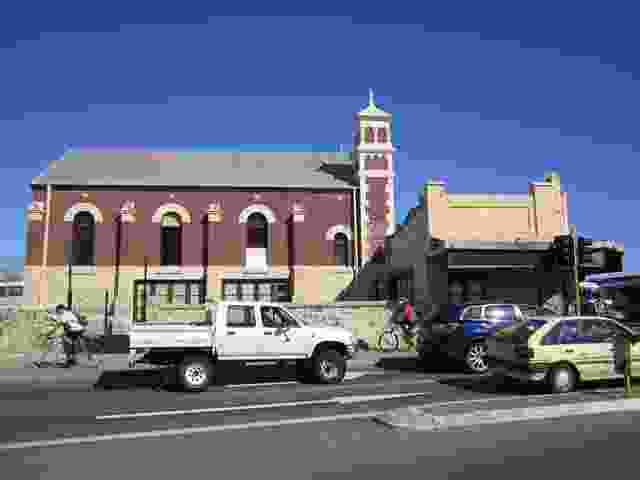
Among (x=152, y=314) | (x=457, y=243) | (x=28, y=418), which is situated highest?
(x=457, y=243)

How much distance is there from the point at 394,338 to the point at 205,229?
549 inches

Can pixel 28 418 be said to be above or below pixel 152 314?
below

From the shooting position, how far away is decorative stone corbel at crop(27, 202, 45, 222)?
2747 cm

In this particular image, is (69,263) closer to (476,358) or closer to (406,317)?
(406,317)

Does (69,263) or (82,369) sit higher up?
(69,263)

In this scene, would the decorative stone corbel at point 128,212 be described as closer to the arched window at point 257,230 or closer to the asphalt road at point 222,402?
the arched window at point 257,230

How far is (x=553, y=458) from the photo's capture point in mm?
5875

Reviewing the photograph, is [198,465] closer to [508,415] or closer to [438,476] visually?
[438,476]

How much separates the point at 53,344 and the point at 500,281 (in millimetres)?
16163

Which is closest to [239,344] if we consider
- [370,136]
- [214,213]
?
[214,213]

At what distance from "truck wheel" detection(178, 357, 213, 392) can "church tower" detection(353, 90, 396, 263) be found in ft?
60.1

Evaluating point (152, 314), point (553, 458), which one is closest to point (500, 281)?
point (152, 314)

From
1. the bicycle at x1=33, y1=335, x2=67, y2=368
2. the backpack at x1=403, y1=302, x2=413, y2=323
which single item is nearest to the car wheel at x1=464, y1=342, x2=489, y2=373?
the backpack at x1=403, y1=302, x2=413, y2=323

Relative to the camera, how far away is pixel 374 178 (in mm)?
29734
